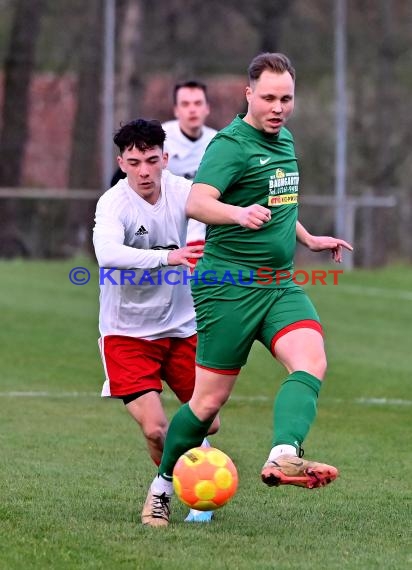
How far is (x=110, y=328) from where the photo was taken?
6.65m

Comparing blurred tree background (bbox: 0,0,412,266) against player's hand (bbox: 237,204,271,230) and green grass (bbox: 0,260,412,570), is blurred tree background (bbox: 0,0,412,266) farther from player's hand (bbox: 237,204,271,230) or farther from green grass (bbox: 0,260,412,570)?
player's hand (bbox: 237,204,271,230)

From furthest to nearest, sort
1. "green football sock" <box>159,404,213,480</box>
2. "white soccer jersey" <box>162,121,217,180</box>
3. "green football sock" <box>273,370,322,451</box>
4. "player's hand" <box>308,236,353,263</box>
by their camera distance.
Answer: "white soccer jersey" <box>162,121,217,180</box>, "player's hand" <box>308,236,353,263</box>, "green football sock" <box>159,404,213,480</box>, "green football sock" <box>273,370,322,451</box>

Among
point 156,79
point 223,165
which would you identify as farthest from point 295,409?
point 156,79

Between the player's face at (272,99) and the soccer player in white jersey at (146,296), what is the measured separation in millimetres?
701

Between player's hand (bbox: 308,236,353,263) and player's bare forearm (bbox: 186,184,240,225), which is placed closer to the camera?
player's bare forearm (bbox: 186,184,240,225)

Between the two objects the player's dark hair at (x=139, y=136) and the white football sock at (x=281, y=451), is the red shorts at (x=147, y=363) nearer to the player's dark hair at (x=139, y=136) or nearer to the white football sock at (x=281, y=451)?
the player's dark hair at (x=139, y=136)

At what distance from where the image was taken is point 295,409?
5699 mm

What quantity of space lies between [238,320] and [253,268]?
239mm

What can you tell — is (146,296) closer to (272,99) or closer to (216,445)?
(272,99)

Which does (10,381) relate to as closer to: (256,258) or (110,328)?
(110,328)

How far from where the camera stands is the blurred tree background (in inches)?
881

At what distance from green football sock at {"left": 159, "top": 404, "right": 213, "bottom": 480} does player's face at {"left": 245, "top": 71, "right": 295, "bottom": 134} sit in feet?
4.28

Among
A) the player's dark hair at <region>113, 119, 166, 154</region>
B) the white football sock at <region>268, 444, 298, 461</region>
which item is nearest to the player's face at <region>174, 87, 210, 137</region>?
the player's dark hair at <region>113, 119, 166, 154</region>

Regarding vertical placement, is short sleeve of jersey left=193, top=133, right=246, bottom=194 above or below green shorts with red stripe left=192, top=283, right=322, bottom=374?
above
